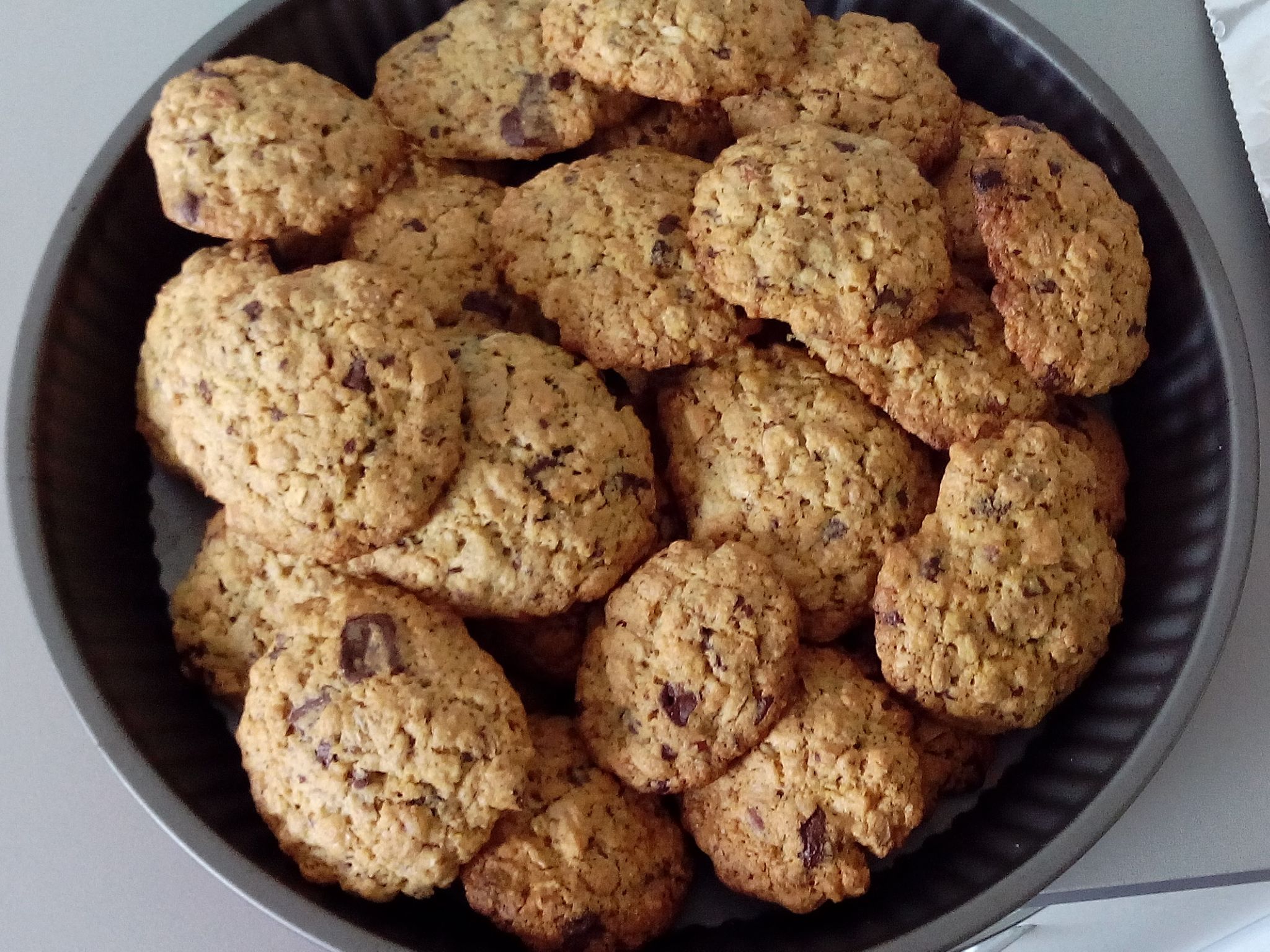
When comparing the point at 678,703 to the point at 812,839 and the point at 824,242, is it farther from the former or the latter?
the point at 824,242

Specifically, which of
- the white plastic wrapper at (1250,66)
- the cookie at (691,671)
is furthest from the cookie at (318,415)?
the white plastic wrapper at (1250,66)

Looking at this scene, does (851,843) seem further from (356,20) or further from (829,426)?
(356,20)

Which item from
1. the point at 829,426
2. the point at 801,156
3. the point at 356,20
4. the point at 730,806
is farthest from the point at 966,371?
the point at 356,20

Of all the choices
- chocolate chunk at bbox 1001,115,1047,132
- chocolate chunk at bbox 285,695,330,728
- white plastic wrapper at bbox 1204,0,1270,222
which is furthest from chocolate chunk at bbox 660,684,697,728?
white plastic wrapper at bbox 1204,0,1270,222

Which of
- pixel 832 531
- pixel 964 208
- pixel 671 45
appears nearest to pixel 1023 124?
pixel 964 208

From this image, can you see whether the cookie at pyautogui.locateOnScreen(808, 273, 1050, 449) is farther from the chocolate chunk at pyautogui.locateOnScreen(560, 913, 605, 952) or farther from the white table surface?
the chocolate chunk at pyautogui.locateOnScreen(560, 913, 605, 952)

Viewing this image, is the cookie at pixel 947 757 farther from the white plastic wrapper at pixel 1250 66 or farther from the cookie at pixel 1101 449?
the white plastic wrapper at pixel 1250 66
